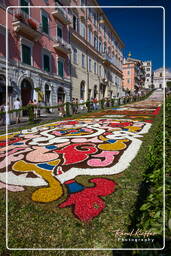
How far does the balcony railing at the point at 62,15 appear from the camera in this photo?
17266 millimetres

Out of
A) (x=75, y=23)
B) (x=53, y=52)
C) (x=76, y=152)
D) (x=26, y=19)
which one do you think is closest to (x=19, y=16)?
(x=26, y=19)

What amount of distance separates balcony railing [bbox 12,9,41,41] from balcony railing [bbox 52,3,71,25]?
10.9 ft

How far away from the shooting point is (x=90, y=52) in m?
25.8

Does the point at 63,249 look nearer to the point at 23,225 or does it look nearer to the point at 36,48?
the point at 23,225

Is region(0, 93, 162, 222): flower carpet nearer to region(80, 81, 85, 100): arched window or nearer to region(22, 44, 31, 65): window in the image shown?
region(22, 44, 31, 65): window

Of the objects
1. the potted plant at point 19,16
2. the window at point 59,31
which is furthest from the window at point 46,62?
the potted plant at point 19,16

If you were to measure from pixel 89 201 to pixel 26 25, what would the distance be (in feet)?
50.6

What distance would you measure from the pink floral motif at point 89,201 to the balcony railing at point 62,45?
59.8 ft

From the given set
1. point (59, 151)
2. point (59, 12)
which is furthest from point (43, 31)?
point (59, 151)

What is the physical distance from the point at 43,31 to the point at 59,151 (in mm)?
16204

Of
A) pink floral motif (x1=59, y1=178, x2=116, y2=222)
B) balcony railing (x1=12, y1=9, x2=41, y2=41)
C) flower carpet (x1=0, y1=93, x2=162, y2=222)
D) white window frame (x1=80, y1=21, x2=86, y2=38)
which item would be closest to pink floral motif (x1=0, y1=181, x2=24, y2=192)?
flower carpet (x1=0, y1=93, x2=162, y2=222)

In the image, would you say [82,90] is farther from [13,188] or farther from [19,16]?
[13,188]

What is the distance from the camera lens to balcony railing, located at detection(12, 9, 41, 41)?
12961 mm

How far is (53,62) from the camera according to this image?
58.9 ft
